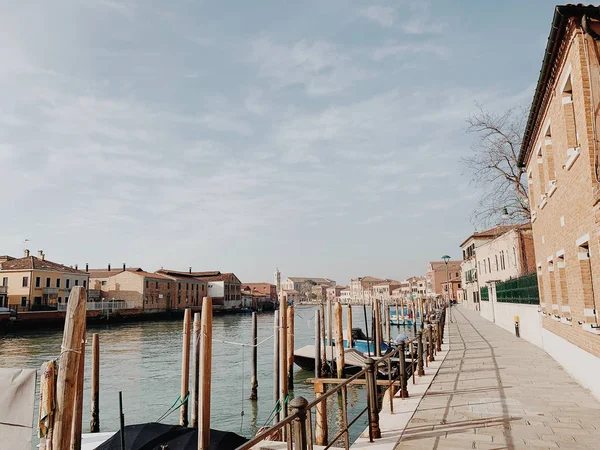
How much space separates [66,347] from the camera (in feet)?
20.6

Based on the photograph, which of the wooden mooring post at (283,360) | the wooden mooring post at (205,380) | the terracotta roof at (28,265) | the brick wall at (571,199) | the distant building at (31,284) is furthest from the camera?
the terracotta roof at (28,265)

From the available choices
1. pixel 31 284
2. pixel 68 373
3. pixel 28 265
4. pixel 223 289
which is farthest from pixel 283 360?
pixel 223 289

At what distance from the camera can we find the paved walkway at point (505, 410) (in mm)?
6035

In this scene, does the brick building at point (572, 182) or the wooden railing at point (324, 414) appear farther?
the brick building at point (572, 182)

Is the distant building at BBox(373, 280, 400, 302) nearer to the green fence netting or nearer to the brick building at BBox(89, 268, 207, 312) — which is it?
the brick building at BBox(89, 268, 207, 312)

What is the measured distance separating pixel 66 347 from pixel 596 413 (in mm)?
8221

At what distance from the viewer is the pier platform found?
19.8 feet

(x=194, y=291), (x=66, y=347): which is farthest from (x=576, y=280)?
(x=194, y=291)

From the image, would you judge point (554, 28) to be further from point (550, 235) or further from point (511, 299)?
point (511, 299)

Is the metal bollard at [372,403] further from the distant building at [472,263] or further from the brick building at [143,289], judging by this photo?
the brick building at [143,289]

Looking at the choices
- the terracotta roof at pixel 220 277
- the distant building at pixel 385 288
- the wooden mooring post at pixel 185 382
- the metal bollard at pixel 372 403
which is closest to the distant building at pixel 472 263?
the wooden mooring post at pixel 185 382

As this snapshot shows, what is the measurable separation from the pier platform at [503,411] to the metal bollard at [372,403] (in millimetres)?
352

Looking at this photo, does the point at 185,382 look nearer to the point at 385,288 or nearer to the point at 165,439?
the point at 165,439

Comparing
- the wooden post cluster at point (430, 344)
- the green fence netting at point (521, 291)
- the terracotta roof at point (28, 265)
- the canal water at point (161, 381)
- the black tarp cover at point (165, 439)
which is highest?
the terracotta roof at point (28, 265)
